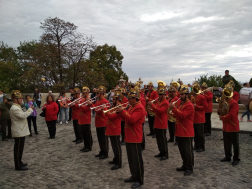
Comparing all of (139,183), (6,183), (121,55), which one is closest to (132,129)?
(139,183)

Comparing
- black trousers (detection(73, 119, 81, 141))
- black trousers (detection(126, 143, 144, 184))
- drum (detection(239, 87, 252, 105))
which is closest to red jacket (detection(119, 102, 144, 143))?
black trousers (detection(126, 143, 144, 184))

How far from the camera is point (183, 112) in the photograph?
5.55m

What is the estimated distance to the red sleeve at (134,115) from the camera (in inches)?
191

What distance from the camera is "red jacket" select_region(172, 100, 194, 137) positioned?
18.1ft

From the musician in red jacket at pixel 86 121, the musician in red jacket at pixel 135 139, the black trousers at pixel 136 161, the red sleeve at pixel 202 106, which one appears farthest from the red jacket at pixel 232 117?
the musician in red jacket at pixel 86 121

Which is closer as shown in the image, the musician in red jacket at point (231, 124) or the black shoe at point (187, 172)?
the black shoe at point (187, 172)

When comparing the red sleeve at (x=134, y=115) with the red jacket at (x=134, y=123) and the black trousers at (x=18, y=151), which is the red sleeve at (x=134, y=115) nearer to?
the red jacket at (x=134, y=123)

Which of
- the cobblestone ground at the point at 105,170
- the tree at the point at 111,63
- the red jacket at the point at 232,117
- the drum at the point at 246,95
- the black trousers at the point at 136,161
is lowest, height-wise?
the cobblestone ground at the point at 105,170

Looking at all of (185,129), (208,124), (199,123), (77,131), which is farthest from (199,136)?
(77,131)

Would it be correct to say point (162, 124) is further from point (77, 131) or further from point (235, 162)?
point (77, 131)

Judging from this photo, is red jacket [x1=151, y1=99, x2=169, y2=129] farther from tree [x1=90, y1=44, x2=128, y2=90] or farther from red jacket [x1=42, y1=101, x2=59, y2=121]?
tree [x1=90, y1=44, x2=128, y2=90]

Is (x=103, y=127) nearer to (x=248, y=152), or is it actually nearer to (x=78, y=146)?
(x=78, y=146)

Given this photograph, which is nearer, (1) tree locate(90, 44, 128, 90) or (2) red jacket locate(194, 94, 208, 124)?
(2) red jacket locate(194, 94, 208, 124)

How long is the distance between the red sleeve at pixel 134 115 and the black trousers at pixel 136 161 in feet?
2.03
